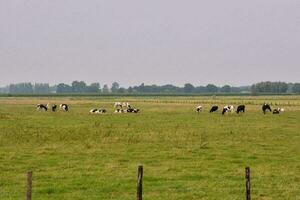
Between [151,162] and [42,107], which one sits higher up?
[42,107]

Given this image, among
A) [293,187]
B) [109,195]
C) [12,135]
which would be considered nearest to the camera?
[109,195]

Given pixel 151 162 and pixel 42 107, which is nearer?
pixel 151 162

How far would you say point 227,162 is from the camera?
22.9 meters

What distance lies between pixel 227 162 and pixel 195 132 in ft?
43.5

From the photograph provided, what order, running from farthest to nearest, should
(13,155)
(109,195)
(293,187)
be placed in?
(13,155)
(293,187)
(109,195)

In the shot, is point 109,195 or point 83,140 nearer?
point 109,195

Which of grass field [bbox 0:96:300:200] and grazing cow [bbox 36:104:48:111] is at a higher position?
grazing cow [bbox 36:104:48:111]

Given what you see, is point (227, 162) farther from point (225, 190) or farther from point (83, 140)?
point (83, 140)

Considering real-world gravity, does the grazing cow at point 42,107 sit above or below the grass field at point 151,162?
above

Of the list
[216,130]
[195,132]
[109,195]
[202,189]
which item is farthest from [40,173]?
[216,130]

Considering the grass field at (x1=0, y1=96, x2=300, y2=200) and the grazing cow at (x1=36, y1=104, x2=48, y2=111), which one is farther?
the grazing cow at (x1=36, y1=104, x2=48, y2=111)

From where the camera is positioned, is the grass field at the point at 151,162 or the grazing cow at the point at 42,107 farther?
the grazing cow at the point at 42,107

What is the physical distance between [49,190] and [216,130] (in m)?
22.3

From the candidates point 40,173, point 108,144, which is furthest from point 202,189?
point 108,144
